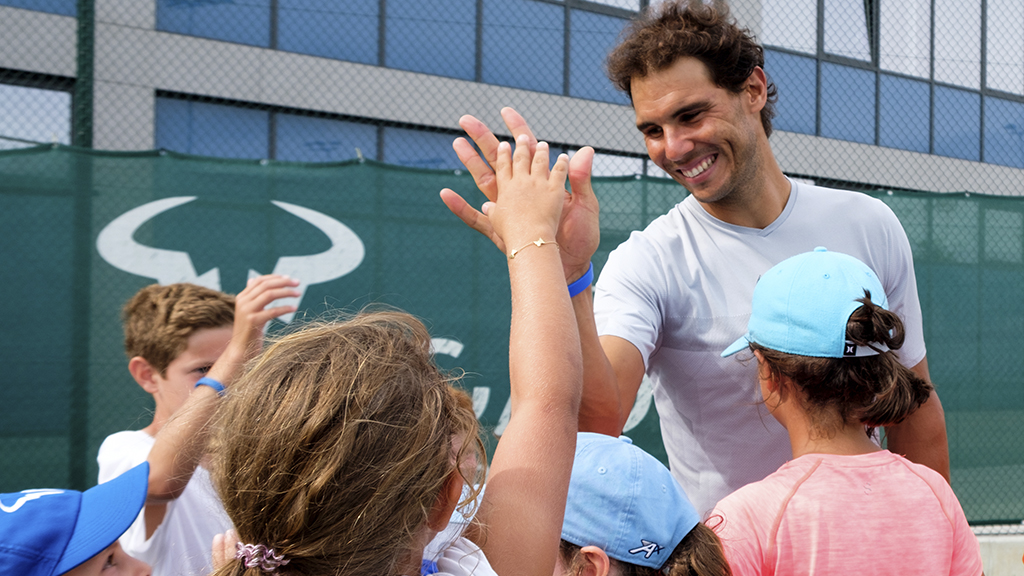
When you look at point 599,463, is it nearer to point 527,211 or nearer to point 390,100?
point 527,211

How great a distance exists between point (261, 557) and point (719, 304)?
49.9 inches

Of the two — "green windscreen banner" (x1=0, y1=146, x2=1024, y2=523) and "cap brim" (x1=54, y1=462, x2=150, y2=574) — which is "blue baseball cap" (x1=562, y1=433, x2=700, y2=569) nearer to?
"cap brim" (x1=54, y1=462, x2=150, y2=574)

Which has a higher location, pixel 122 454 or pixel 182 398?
pixel 182 398

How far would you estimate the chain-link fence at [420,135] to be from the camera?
3896 millimetres

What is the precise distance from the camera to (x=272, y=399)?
96cm

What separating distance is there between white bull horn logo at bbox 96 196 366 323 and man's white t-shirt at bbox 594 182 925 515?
2.30 meters

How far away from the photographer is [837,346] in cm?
151

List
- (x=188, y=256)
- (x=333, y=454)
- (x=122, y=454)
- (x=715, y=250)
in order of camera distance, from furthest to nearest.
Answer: (x=188, y=256) < (x=122, y=454) < (x=715, y=250) < (x=333, y=454)

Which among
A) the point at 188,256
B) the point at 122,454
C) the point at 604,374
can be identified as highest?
the point at 188,256

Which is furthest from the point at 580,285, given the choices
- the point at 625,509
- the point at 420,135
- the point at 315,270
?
the point at 420,135

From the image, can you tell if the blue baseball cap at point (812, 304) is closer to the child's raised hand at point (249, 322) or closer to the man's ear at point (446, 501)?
the man's ear at point (446, 501)

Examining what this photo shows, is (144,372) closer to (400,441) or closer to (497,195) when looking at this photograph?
(497,195)

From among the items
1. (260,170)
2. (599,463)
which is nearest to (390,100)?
(260,170)

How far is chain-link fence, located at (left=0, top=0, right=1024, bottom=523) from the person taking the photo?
3896 mm
